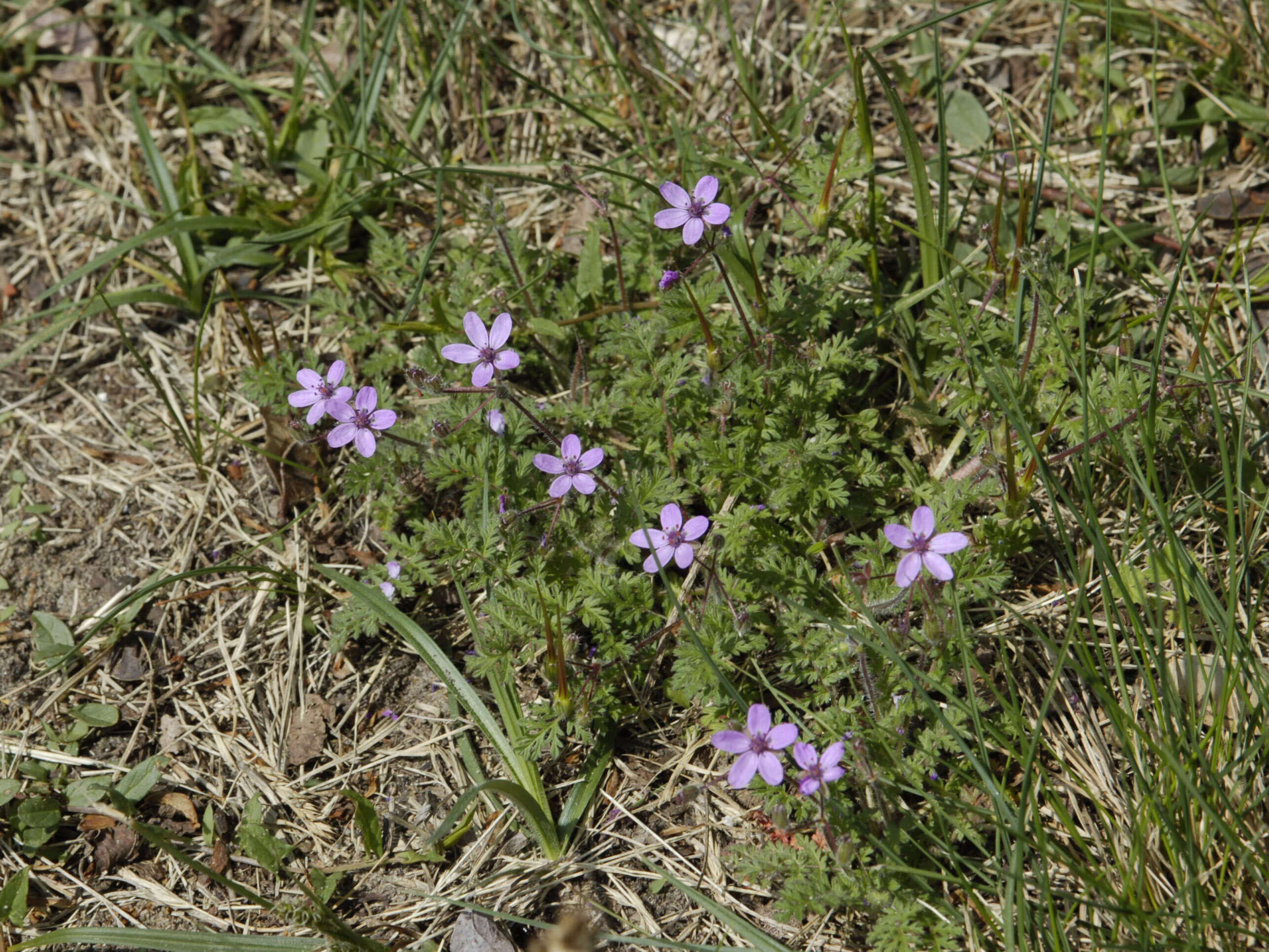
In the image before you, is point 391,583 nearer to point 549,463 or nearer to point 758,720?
point 549,463

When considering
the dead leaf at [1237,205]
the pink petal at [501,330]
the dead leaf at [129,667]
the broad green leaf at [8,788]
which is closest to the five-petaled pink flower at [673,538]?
the pink petal at [501,330]

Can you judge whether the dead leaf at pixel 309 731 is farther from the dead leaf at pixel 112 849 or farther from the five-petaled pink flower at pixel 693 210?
the five-petaled pink flower at pixel 693 210

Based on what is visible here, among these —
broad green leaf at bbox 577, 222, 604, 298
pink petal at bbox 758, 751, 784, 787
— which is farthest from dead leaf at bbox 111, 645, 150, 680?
pink petal at bbox 758, 751, 784, 787

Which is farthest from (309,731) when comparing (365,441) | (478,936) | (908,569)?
(908,569)

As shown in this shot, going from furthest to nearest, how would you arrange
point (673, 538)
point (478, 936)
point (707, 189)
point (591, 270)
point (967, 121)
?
point (967, 121) < point (591, 270) < point (707, 189) < point (673, 538) < point (478, 936)

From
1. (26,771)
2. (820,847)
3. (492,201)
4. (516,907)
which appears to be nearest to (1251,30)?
(492,201)

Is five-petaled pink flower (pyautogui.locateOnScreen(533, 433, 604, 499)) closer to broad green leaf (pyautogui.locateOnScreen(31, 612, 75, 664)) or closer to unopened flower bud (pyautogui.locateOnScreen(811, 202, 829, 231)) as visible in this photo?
unopened flower bud (pyautogui.locateOnScreen(811, 202, 829, 231))

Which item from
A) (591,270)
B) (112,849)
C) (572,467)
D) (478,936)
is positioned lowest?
(112,849)
